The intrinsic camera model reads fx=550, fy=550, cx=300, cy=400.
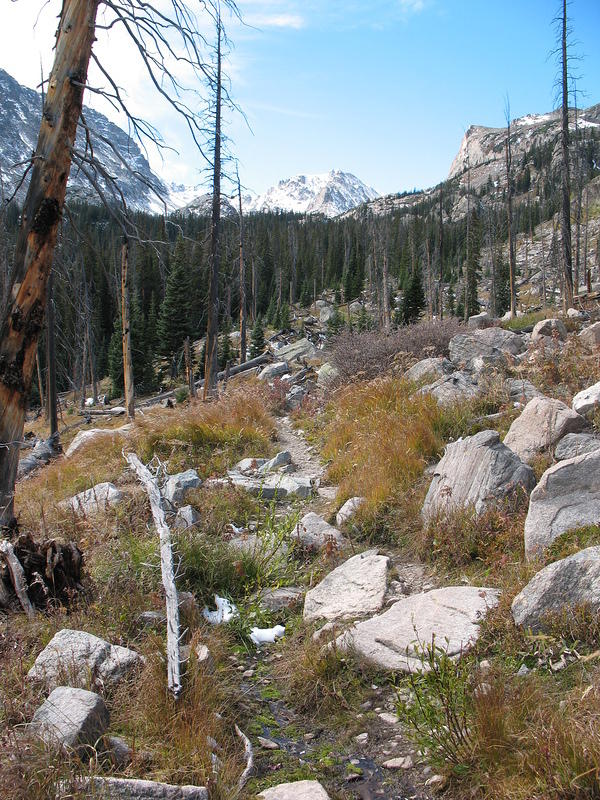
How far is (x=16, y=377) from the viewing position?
4191 mm

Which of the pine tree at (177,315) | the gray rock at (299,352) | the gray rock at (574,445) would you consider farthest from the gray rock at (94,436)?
the pine tree at (177,315)

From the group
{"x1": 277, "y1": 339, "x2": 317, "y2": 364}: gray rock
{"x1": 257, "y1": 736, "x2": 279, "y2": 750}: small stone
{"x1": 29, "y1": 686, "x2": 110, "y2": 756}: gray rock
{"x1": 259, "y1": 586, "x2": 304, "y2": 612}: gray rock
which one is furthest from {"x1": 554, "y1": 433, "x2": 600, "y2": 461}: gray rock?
{"x1": 277, "y1": 339, "x2": 317, "y2": 364}: gray rock

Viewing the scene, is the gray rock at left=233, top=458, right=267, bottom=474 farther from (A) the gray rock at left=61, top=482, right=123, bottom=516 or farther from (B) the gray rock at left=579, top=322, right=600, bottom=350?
(B) the gray rock at left=579, top=322, right=600, bottom=350

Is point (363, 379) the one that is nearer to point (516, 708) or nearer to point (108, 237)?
point (516, 708)

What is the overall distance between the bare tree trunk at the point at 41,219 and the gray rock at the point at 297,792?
3020 millimetres

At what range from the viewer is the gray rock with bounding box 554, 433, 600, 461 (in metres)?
4.62

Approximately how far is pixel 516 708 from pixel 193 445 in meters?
6.73

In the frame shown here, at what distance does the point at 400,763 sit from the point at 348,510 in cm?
300

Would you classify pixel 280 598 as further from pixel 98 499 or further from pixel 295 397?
pixel 295 397

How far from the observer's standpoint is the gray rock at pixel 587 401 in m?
5.36

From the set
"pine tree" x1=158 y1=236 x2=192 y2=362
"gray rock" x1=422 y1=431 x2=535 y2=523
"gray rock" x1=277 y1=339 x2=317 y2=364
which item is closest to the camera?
"gray rock" x1=422 y1=431 x2=535 y2=523

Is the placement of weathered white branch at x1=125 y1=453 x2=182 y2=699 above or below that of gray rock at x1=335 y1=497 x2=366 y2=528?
above

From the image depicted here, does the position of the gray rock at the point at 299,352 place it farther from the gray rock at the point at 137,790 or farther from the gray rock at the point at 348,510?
the gray rock at the point at 137,790

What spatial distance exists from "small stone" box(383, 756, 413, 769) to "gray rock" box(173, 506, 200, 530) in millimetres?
3287
